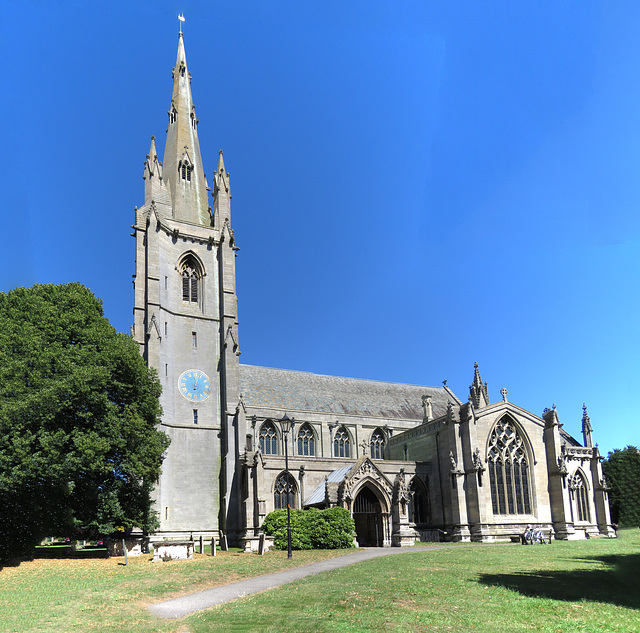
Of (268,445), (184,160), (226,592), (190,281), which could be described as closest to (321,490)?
(268,445)

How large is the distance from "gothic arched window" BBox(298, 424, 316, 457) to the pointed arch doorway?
450 inches

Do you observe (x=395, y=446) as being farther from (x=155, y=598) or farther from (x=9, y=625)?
(x=9, y=625)

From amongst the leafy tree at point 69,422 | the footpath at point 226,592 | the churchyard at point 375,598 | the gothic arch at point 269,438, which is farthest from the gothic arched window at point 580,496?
the leafy tree at point 69,422

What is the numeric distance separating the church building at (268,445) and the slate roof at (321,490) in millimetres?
179

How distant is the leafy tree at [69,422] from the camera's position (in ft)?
92.8

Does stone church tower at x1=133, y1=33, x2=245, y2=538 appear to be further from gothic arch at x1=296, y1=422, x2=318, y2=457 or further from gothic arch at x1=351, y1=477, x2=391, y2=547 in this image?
gothic arch at x1=296, y1=422, x2=318, y2=457

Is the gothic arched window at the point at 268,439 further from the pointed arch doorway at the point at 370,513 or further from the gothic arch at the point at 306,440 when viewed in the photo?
the pointed arch doorway at the point at 370,513

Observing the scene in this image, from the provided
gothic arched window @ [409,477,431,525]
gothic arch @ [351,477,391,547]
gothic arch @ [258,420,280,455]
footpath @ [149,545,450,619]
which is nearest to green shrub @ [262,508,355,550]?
gothic arch @ [351,477,391,547]

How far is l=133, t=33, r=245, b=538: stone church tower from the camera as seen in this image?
43.8 m

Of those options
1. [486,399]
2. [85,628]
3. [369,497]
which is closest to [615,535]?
[486,399]

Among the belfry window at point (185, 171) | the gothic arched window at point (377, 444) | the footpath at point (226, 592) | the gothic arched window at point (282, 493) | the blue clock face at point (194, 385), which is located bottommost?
the footpath at point (226, 592)

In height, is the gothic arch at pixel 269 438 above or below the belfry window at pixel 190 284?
below

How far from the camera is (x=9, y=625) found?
13.3 metres

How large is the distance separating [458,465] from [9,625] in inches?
1404
